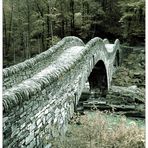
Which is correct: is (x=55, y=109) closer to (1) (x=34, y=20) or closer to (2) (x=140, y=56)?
(2) (x=140, y=56)

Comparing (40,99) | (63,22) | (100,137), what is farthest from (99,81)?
(100,137)

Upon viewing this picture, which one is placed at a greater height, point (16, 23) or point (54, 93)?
point (16, 23)

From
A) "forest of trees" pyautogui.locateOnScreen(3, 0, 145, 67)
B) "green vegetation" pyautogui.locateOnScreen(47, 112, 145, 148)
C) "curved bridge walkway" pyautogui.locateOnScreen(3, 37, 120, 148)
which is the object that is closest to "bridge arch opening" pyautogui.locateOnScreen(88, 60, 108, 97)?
"curved bridge walkway" pyautogui.locateOnScreen(3, 37, 120, 148)

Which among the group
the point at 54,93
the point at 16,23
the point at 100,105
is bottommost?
the point at 100,105

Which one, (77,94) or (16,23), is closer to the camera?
(77,94)

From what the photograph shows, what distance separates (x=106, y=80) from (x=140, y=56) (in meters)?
6.97

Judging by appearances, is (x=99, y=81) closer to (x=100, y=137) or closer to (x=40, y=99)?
(x=40, y=99)

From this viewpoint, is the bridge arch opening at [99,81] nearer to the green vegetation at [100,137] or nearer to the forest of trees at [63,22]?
the forest of trees at [63,22]

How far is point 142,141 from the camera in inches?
233

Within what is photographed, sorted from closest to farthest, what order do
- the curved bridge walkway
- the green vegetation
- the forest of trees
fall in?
the curved bridge walkway → the green vegetation → the forest of trees

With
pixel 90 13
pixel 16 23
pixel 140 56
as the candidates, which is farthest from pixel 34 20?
pixel 140 56

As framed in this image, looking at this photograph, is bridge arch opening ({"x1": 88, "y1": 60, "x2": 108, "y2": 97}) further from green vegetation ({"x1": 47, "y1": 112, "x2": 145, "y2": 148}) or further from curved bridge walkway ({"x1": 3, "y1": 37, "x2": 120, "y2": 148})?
green vegetation ({"x1": 47, "y1": 112, "x2": 145, "y2": 148})

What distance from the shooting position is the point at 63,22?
30.8 metres

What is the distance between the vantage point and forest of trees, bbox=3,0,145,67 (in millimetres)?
28125
